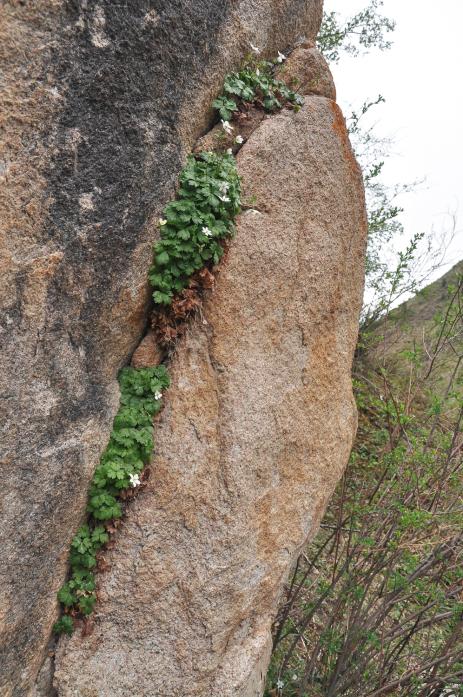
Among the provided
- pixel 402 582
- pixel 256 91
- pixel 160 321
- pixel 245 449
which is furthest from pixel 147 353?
pixel 402 582

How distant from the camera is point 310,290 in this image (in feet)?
11.7

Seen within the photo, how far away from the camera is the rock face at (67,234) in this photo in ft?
7.29

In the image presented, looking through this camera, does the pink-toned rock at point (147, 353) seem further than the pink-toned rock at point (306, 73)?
No

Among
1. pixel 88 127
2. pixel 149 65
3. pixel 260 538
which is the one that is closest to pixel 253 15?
pixel 149 65

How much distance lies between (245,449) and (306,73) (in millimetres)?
2791

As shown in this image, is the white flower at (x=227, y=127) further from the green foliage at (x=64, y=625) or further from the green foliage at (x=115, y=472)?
the green foliage at (x=64, y=625)

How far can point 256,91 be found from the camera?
3533 mm

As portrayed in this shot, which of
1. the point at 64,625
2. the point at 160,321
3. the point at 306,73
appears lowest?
the point at 64,625

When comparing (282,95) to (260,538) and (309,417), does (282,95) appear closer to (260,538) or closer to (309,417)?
(309,417)

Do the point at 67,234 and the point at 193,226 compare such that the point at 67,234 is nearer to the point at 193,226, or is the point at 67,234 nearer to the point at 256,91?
the point at 193,226

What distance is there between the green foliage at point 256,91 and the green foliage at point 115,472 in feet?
5.53

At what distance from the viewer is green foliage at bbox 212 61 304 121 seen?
3.28 metres

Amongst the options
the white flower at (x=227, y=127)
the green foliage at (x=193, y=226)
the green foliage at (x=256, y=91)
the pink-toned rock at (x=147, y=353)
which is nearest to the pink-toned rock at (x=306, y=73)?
the green foliage at (x=256, y=91)

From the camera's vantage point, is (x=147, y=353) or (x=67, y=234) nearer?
(x=67, y=234)
